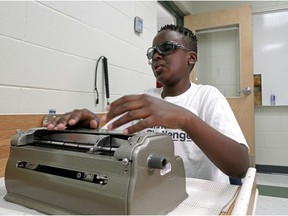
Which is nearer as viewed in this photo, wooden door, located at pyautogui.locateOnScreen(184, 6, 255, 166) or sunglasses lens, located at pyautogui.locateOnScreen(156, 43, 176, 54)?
sunglasses lens, located at pyautogui.locateOnScreen(156, 43, 176, 54)

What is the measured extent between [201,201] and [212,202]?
0.09 feet

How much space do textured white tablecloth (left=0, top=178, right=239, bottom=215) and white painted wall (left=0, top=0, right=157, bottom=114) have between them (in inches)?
19.5

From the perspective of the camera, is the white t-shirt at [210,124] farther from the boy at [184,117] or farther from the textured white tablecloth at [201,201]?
the textured white tablecloth at [201,201]

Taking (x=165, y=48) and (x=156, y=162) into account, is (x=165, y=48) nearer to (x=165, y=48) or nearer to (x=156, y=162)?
(x=165, y=48)

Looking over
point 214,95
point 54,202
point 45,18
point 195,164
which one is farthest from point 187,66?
point 54,202

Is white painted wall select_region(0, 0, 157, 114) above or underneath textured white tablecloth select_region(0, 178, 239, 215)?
above

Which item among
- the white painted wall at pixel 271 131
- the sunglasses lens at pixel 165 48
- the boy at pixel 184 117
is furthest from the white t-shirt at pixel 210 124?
the white painted wall at pixel 271 131

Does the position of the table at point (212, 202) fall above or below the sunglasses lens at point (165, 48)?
below

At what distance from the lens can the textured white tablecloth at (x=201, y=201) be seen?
544 millimetres

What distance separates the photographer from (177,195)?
23.2 inches

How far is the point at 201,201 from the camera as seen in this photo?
612 millimetres

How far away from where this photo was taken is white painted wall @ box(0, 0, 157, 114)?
1028 millimetres

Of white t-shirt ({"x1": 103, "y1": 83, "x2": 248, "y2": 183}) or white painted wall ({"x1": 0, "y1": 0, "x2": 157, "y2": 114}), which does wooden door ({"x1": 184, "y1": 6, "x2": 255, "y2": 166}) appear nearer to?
white painted wall ({"x1": 0, "y1": 0, "x2": 157, "y2": 114})

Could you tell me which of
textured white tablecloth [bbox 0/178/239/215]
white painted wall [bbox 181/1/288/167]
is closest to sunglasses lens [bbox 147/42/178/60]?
textured white tablecloth [bbox 0/178/239/215]
